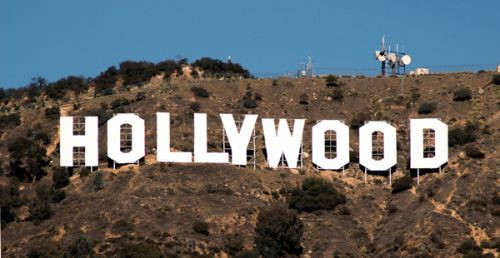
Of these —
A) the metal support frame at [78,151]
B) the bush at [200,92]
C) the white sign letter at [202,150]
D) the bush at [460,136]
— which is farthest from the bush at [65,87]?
the bush at [460,136]

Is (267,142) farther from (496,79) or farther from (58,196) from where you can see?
(496,79)

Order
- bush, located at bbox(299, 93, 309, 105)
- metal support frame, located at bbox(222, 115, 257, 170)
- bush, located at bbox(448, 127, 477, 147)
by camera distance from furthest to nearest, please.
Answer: bush, located at bbox(299, 93, 309, 105), bush, located at bbox(448, 127, 477, 147), metal support frame, located at bbox(222, 115, 257, 170)

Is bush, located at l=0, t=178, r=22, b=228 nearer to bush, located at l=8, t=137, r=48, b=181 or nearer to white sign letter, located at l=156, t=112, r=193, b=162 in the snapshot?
bush, located at l=8, t=137, r=48, b=181

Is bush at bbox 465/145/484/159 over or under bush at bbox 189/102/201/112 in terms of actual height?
under

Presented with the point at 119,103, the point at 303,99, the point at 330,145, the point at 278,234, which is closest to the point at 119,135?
the point at 119,103

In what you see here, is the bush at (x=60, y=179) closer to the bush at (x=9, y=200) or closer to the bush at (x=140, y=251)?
the bush at (x=9, y=200)

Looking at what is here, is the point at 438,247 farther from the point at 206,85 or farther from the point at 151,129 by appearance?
the point at 206,85

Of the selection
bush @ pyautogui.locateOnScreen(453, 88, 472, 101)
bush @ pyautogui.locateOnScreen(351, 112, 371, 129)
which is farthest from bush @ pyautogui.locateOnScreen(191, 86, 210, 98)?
bush @ pyautogui.locateOnScreen(453, 88, 472, 101)
